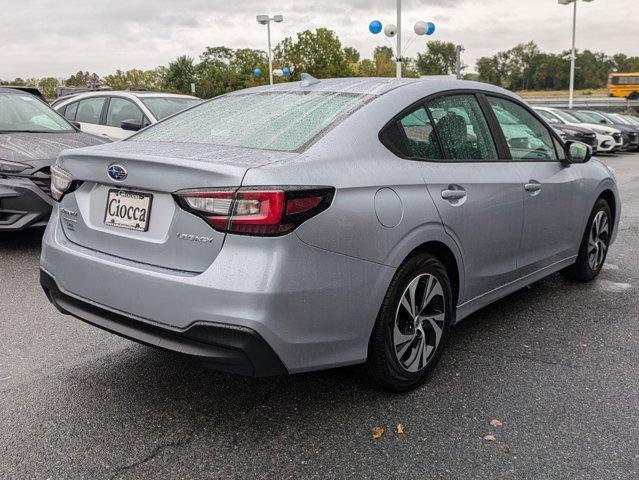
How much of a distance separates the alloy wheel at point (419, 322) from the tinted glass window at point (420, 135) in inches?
24.7

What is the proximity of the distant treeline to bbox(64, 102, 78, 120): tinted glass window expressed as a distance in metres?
Answer: 27.5

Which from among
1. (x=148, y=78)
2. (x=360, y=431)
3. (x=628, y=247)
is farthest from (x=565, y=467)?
(x=148, y=78)

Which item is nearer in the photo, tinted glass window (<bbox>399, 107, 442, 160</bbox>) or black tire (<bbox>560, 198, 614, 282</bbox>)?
tinted glass window (<bbox>399, 107, 442, 160</bbox>)

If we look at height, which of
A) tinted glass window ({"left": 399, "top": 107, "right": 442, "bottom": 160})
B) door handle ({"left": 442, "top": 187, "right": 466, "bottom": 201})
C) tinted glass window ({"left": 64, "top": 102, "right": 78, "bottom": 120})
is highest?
tinted glass window ({"left": 64, "top": 102, "right": 78, "bottom": 120})

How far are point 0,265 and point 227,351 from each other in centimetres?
414

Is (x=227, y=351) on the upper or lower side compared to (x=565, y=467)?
upper

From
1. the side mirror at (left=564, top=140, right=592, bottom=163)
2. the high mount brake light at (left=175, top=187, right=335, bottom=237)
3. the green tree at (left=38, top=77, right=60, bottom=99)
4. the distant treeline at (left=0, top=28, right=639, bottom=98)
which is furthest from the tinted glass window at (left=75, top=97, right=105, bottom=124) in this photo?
the green tree at (left=38, top=77, right=60, bottom=99)

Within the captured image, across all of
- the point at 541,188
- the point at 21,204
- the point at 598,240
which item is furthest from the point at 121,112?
the point at 541,188

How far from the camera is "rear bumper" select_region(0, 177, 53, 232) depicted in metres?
5.85

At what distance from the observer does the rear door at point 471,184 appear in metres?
3.22

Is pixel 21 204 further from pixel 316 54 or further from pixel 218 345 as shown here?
pixel 316 54

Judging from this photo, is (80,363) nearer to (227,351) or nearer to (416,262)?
(227,351)

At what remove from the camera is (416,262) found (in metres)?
3.03

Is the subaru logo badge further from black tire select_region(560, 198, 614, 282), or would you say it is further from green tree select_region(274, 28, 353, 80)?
green tree select_region(274, 28, 353, 80)
